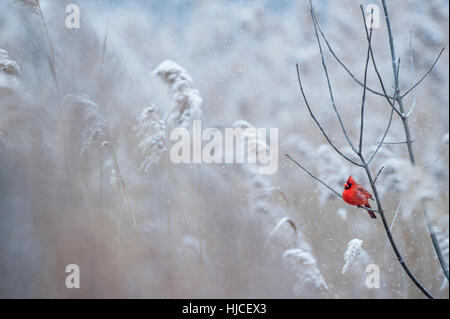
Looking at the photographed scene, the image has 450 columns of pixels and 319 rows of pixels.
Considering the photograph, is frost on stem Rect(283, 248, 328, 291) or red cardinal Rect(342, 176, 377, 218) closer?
red cardinal Rect(342, 176, 377, 218)

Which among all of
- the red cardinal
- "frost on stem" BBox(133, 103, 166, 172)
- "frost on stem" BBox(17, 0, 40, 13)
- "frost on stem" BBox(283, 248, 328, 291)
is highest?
"frost on stem" BBox(17, 0, 40, 13)

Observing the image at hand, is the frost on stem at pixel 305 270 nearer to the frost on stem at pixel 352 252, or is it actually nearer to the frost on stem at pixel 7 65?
the frost on stem at pixel 352 252

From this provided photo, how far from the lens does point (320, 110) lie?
1.76 m

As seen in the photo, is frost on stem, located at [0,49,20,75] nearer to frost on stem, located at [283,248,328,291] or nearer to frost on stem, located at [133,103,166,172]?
frost on stem, located at [133,103,166,172]

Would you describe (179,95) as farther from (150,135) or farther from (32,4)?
(32,4)

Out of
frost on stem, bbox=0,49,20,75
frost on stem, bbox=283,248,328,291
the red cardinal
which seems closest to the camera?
the red cardinal

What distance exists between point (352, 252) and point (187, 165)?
87 centimetres

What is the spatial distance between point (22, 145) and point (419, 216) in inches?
76.1

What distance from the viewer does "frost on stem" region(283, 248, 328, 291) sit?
68.0 inches

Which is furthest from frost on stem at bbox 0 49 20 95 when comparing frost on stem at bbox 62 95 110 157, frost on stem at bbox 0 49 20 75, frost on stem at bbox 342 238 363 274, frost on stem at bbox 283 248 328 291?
frost on stem at bbox 342 238 363 274

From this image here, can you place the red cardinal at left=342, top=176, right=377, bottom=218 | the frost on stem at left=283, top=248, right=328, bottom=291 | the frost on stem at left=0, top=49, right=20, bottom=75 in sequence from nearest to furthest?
the red cardinal at left=342, top=176, right=377, bottom=218
the frost on stem at left=0, top=49, right=20, bottom=75
the frost on stem at left=283, top=248, right=328, bottom=291

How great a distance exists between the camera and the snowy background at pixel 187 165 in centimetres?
164

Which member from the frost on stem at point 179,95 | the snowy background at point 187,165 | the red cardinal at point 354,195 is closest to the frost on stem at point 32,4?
the snowy background at point 187,165

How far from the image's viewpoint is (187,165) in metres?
1.73
